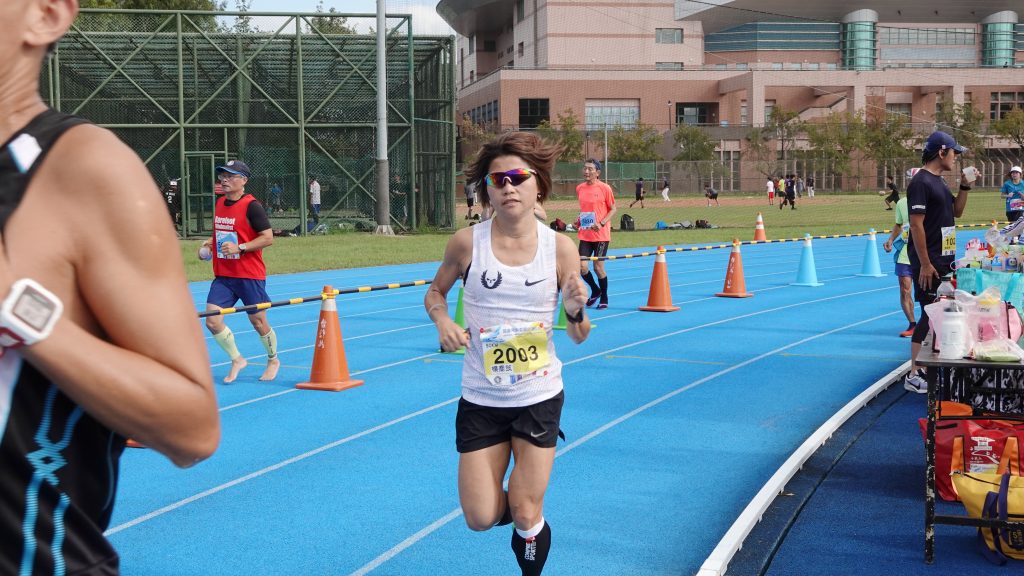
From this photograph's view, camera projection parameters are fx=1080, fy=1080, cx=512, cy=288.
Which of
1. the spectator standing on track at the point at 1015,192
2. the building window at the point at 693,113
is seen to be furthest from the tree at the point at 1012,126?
the spectator standing on track at the point at 1015,192

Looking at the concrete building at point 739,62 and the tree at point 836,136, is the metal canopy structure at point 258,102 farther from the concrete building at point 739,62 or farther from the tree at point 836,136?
the concrete building at point 739,62

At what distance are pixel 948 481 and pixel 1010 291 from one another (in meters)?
1.26

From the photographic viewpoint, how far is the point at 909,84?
9231 cm

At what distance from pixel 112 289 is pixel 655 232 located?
3414cm

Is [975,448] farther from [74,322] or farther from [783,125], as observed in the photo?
[783,125]

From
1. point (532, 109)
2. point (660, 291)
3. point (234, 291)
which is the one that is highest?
point (532, 109)

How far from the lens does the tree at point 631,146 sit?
80.2 m

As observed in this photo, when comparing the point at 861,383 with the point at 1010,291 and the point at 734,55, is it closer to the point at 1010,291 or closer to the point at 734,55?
the point at 1010,291

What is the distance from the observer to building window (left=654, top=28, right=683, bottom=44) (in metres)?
94.8

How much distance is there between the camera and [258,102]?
107 feet

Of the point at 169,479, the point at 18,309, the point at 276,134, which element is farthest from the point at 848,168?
the point at 18,309

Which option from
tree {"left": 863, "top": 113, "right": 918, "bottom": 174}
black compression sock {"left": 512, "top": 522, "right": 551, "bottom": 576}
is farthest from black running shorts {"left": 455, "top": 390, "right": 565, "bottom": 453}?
tree {"left": 863, "top": 113, "right": 918, "bottom": 174}

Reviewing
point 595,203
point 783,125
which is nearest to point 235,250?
point 595,203

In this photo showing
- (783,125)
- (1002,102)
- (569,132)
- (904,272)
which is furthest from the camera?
(1002,102)
